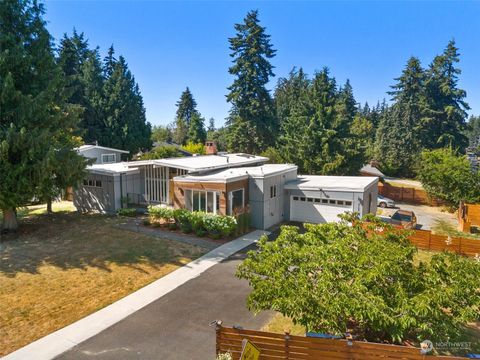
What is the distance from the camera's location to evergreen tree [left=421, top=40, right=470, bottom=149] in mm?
49688

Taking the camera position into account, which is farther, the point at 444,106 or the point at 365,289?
the point at 444,106

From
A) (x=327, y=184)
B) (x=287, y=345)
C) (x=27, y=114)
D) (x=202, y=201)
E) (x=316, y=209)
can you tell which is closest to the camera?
(x=287, y=345)

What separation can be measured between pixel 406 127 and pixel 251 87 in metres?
27.3

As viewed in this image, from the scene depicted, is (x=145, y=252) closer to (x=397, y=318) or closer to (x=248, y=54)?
(x=397, y=318)

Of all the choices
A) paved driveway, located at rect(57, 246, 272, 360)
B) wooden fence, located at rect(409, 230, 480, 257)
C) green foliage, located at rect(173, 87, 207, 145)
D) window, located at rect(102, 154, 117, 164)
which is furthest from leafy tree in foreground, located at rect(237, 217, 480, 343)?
green foliage, located at rect(173, 87, 207, 145)

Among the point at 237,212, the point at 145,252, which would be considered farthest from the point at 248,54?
the point at 145,252

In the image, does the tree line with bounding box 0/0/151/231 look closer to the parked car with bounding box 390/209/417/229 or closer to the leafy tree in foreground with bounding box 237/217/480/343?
the leafy tree in foreground with bounding box 237/217/480/343

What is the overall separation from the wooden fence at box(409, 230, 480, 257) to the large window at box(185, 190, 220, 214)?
1107cm

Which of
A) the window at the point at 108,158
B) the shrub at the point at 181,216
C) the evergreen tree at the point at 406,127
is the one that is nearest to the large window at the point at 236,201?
the shrub at the point at 181,216

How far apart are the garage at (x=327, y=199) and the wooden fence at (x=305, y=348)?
1466 centimetres

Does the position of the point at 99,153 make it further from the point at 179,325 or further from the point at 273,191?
the point at 179,325

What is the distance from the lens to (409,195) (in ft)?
112

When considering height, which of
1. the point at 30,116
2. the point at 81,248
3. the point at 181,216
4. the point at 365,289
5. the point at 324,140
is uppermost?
the point at 30,116

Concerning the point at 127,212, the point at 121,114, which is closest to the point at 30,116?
the point at 127,212
